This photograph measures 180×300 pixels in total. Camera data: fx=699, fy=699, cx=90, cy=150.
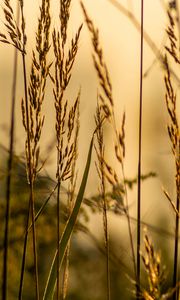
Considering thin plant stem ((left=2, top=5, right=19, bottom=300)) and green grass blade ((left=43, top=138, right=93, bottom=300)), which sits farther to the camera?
thin plant stem ((left=2, top=5, right=19, bottom=300))

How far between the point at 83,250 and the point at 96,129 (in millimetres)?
2600

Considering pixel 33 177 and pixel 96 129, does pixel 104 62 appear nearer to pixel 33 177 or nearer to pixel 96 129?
pixel 96 129

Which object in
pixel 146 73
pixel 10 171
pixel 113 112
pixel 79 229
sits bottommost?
pixel 79 229

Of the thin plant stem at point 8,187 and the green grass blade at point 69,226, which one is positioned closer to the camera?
the green grass blade at point 69,226

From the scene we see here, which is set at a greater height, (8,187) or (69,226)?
(8,187)

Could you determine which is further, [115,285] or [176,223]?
[115,285]

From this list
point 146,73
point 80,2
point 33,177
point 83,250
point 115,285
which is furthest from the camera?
point 115,285

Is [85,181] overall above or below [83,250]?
below

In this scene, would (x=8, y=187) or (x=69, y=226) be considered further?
(x=8, y=187)

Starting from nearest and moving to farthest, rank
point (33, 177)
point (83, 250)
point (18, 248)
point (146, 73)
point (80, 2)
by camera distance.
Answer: point (33, 177)
point (80, 2)
point (146, 73)
point (18, 248)
point (83, 250)

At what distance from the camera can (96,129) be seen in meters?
1.67

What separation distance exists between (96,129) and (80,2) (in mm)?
305

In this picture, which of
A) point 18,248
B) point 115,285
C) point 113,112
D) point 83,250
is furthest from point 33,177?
point 115,285

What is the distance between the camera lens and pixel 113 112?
1.70 meters
